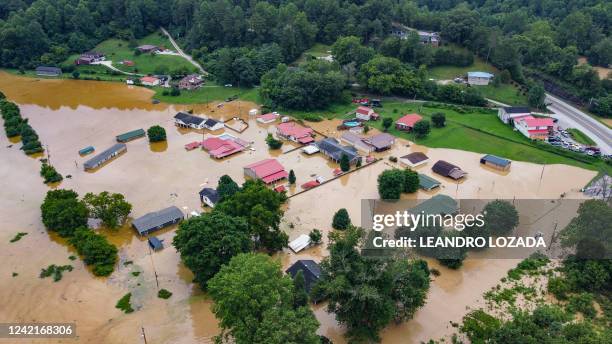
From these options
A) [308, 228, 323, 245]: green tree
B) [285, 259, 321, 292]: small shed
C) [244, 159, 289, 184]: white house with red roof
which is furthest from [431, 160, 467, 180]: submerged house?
[285, 259, 321, 292]: small shed

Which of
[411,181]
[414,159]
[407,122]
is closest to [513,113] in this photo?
[407,122]

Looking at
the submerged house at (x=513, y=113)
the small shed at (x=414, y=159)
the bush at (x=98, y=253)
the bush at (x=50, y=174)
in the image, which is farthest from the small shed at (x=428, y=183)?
the bush at (x=50, y=174)

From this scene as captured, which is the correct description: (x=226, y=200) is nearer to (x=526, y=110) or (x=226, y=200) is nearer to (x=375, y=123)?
(x=375, y=123)

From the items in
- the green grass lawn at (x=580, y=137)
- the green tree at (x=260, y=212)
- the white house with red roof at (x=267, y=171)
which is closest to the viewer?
the green tree at (x=260, y=212)

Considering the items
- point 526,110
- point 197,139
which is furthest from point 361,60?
point 197,139

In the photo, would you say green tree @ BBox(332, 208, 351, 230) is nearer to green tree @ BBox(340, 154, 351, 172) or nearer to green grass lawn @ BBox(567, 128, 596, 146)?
green tree @ BBox(340, 154, 351, 172)

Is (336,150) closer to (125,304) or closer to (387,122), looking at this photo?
(387,122)

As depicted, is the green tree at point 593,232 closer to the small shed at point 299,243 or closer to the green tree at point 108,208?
the small shed at point 299,243
